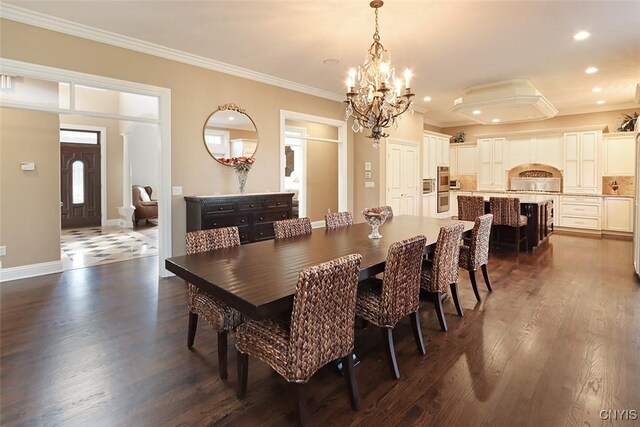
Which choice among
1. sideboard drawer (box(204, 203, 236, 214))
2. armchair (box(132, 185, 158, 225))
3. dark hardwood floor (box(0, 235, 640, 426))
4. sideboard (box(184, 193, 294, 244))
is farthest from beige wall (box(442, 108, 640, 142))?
armchair (box(132, 185, 158, 225))

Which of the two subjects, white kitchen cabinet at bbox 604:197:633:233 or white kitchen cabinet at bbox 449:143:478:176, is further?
white kitchen cabinet at bbox 449:143:478:176

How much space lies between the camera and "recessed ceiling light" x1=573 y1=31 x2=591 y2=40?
12.3ft

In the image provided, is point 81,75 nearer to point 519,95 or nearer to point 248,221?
point 248,221

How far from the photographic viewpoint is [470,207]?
6023mm

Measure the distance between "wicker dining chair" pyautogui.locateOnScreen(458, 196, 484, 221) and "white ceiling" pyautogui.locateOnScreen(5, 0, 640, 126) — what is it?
1954 mm

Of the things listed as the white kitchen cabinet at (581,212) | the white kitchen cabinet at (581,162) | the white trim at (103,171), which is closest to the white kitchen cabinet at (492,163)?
the white kitchen cabinet at (581,162)

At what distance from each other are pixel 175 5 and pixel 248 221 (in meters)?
2.57

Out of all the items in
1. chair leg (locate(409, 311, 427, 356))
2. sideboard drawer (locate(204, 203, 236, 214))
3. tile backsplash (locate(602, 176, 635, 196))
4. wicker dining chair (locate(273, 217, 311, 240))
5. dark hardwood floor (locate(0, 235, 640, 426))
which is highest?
tile backsplash (locate(602, 176, 635, 196))

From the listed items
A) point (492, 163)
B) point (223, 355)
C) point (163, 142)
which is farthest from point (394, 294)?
point (492, 163)

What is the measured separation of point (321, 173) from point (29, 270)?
18.0ft

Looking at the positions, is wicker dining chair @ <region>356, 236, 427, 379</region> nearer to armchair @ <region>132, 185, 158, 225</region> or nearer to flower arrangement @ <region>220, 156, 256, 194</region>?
flower arrangement @ <region>220, 156, 256, 194</region>

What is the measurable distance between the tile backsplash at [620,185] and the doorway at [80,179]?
1205 cm

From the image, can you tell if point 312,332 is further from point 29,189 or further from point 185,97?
point 29,189

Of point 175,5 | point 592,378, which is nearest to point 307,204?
point 175,5
